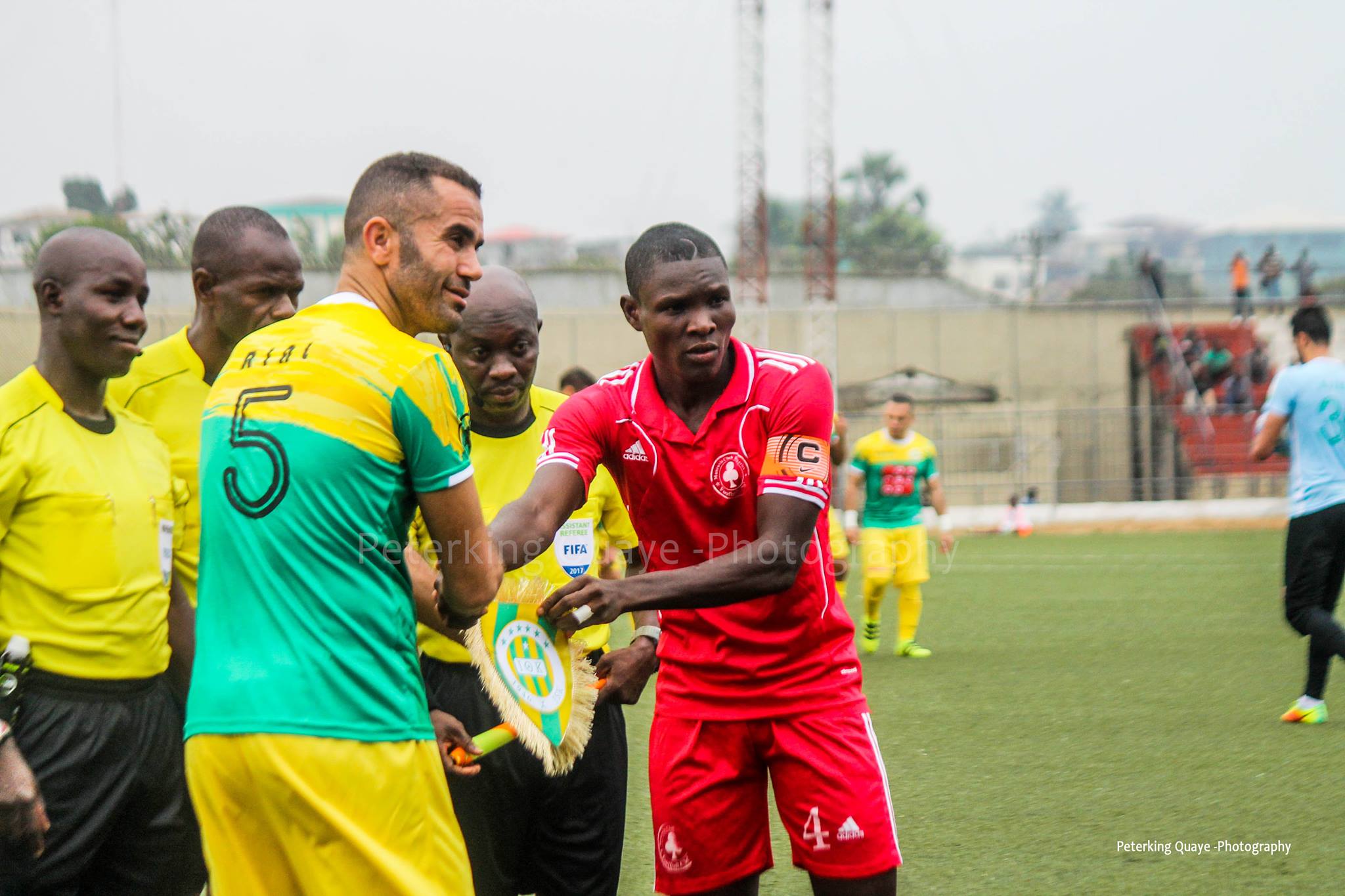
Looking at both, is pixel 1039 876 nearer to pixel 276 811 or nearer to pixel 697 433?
pixel 697 433

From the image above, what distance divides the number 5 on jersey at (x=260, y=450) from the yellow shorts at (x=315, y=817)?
1.54 feet

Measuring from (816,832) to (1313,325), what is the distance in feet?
22.9

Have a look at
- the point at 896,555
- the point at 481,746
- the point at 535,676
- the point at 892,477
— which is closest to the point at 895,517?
the point at 892,477

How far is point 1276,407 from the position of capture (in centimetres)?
916

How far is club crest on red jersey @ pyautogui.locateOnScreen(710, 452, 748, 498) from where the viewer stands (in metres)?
3.88

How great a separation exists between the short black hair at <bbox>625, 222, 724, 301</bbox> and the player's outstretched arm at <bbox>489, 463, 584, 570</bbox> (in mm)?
588

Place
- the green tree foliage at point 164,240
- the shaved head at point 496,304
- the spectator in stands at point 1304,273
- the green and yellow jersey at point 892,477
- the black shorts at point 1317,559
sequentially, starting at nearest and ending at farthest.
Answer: the shaved head at point 496,304
the black shorts at point 1317,559
the green and yellow jersey at point 892,477
the green tree foliage at point 164,240
the spectator in stands at point 1304,273

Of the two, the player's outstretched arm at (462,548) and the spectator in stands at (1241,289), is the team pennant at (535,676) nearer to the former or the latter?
the player's outstretched arm at (462,548)

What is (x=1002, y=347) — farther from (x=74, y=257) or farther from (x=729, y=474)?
(x=74, y=257)

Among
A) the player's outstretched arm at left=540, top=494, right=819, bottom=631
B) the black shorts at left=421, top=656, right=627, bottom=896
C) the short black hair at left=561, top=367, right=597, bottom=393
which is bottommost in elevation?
the black shorts at left=421, top=656, right=627, bottom=896

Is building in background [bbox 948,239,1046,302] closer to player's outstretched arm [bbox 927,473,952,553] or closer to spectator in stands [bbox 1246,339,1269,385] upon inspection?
spectator in stands [bbox 1246,339,1269,385]

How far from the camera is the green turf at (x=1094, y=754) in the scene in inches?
240

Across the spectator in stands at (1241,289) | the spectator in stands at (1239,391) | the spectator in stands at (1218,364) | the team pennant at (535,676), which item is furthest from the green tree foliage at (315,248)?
the spectator in stands at (1241,289)

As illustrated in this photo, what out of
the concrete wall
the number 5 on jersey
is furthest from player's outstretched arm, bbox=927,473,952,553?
the concrete wall
